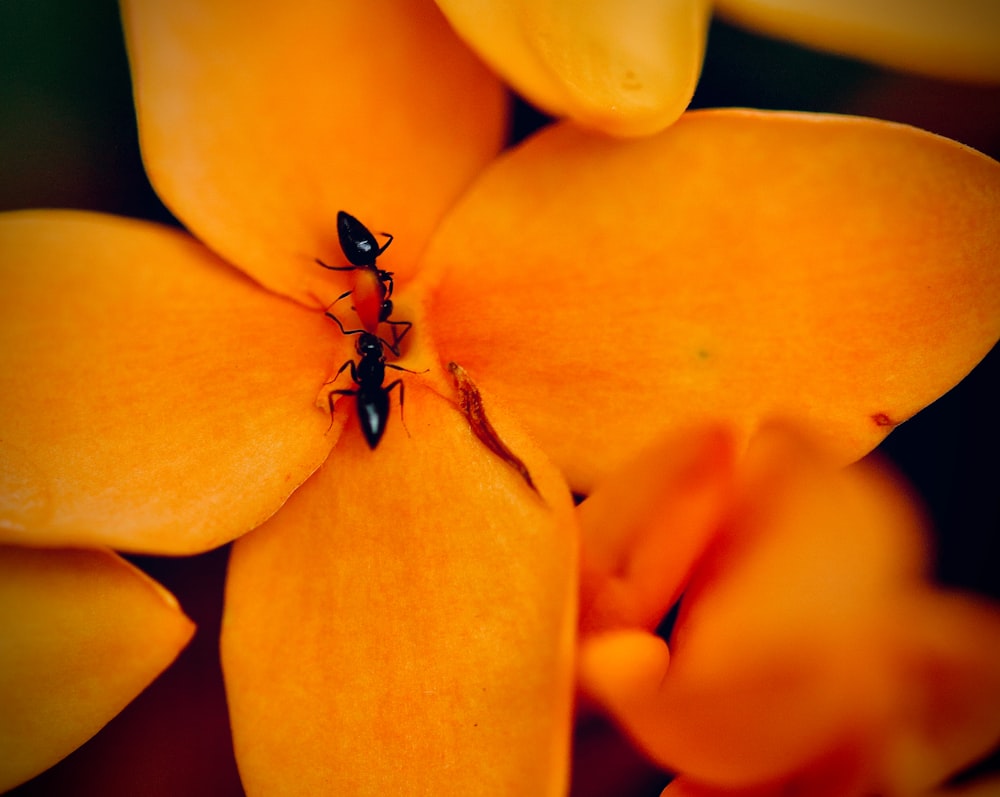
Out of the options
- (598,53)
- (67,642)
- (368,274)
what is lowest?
(67,642)

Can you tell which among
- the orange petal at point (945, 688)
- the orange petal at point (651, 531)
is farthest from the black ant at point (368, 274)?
the orange petal at point (945, 688)

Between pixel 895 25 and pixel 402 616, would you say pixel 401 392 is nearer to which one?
pixel 402 616

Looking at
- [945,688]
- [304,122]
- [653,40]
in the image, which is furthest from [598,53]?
[945,688]

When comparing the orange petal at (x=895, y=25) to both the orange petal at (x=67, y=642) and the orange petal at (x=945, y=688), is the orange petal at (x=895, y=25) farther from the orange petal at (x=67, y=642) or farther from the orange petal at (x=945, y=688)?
the orange petal at (x=67, y=642)

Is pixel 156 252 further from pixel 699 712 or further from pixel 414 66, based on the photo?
pixel 699 712

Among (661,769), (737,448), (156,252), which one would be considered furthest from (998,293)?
(156,252)

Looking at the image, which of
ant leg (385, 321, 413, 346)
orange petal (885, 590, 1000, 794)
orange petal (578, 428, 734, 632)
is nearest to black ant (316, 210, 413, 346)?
ant leg (385, 321, 413, 346)
